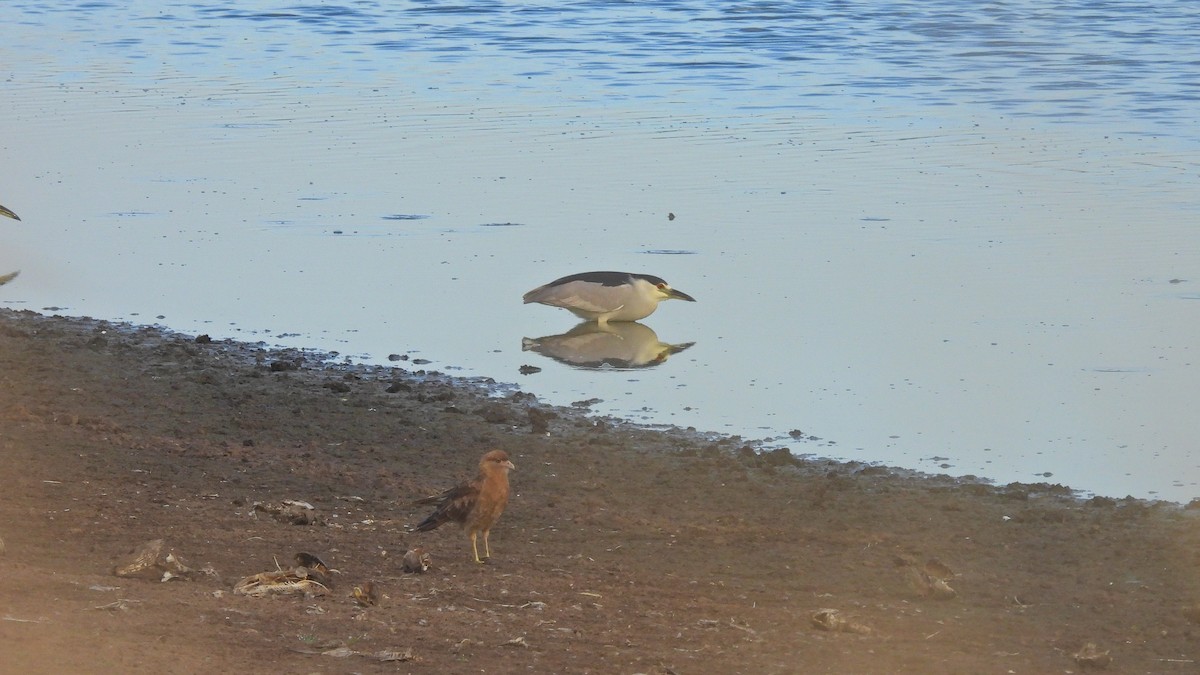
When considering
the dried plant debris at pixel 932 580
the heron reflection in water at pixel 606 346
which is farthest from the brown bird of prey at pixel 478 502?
the heron reflection in water at pixel 606 346

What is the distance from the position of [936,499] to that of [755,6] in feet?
88.0

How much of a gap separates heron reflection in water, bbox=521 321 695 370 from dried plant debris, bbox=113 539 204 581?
516cm

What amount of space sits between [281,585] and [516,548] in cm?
131

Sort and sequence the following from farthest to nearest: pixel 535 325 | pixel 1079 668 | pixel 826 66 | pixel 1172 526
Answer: pixel 826 66 → pixel 535 325 → pixel 1172 526 → pixel 1079 668

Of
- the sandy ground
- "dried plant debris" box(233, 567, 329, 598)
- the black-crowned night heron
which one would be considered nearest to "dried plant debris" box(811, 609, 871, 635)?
the sandy ground

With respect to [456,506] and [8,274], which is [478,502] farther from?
[8,274]

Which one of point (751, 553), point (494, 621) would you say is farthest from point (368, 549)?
point (751, 553)

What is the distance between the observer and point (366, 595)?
6.36m

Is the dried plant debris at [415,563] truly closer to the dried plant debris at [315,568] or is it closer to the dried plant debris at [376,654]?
the dried plant debris at [315,568]

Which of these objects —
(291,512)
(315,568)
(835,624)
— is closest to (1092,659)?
(835,624)

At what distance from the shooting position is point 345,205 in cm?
1559

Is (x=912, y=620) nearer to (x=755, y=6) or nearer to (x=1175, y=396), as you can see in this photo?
(x=1175, y=396)

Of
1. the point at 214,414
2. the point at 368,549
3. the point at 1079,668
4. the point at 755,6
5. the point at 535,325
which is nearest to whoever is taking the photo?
the point at 1079,668

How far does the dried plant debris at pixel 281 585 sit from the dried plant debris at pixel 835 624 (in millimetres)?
A: 1747
